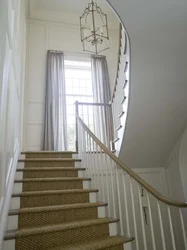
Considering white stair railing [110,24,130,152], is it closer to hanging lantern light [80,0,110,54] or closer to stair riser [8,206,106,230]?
hanging lantern light [80,0,110,54]

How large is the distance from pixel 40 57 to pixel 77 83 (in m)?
1.16

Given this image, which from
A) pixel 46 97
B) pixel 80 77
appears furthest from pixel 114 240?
pixel 80 77

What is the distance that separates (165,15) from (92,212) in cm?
236

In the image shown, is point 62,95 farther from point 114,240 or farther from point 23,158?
point 114,240

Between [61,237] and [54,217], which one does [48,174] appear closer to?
[54,217]

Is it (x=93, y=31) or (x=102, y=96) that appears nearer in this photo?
(x=93, y=31)

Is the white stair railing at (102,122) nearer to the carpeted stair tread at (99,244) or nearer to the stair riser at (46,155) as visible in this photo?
the stair riser at (46,155)

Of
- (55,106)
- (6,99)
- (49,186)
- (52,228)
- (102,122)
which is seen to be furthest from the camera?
(55,106)

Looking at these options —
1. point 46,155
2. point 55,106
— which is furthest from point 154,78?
point 55,106

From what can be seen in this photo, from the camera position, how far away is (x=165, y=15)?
231 cm

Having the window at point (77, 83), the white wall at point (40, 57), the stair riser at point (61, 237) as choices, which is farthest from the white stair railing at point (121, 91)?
the white wall at point (40, 57)

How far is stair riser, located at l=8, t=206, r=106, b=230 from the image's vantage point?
2154 millimetres

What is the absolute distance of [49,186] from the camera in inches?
109

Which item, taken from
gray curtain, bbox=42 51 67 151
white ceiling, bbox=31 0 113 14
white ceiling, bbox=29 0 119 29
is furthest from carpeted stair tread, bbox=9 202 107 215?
white ceiling, bbox=31 0 113 14
